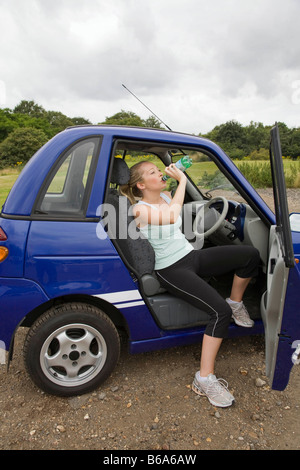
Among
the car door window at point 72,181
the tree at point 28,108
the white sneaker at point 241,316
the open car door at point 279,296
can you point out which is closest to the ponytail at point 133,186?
the car door window at point 72,181

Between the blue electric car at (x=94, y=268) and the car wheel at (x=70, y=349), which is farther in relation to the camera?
the car wheel at (x=70, y=349)

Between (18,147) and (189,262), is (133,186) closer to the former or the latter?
(189,262)

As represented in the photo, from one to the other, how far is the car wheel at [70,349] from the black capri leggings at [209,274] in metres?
0.54

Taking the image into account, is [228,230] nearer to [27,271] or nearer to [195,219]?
[195,219]

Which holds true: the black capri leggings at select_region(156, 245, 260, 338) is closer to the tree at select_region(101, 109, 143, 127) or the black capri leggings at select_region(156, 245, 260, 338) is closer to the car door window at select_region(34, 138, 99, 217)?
the car door window at select_region(34, 138, 99, 217)

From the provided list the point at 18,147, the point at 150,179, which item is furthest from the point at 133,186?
the point at 18,147

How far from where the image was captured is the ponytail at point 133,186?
2379 millimetres

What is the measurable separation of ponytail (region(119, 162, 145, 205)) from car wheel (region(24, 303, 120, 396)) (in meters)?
0.84

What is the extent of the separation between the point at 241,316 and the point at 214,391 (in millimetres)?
582

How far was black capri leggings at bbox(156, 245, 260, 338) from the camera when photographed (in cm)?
225

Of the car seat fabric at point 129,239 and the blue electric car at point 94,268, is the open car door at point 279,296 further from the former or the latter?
the car seat fabric at point 129,239

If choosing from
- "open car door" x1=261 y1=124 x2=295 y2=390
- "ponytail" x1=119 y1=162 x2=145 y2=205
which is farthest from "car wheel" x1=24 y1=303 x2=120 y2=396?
"open car door" x1=261 y1=124 x2=295 y2=390

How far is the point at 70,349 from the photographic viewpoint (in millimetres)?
2199
